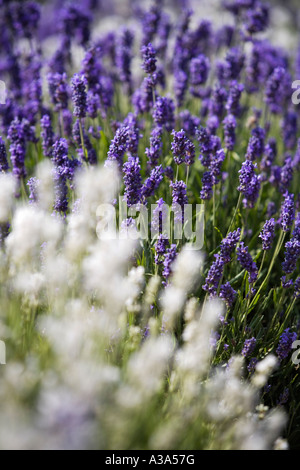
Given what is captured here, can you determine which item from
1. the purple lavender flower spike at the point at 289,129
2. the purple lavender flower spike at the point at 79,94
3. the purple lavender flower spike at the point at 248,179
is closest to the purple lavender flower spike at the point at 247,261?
the purple lavender flower spike at the point at 248,179

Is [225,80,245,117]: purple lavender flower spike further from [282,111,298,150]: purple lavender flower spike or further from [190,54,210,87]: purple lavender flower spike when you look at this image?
[282,111,298,150]: purple lavender flower spike

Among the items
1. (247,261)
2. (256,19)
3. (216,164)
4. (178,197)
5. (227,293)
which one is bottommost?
(227,293)

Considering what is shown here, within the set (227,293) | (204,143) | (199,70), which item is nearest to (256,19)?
(199,70)

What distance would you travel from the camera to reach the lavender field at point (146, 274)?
1.44 m

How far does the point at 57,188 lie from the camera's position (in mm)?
2438

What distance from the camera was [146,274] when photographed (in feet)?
8.43

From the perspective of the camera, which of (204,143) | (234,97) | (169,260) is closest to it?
(169,260)

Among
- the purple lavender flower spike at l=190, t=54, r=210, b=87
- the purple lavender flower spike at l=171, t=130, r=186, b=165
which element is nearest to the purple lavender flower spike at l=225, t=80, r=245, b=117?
the purple lavender flower spike at l=190, t=54, r=210, b=87

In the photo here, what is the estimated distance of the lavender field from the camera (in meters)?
1.44

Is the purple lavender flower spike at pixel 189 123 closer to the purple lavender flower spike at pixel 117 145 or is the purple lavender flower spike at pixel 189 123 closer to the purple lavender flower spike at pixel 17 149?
the purple lavender flower spike at pixel 117 145

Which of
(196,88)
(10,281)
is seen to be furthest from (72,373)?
(196,88)

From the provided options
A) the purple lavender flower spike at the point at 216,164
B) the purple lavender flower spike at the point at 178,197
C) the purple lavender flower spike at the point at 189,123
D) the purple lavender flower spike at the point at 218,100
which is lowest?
the purple lavender flower spike at the point at 178,197

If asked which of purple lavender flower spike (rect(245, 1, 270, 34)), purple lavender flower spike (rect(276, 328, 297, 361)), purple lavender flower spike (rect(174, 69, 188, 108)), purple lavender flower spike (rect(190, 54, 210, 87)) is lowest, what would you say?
purple lavender flower spike (rect(276, 328, 297, 361))

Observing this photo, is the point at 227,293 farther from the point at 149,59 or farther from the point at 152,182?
the point at 149,59
